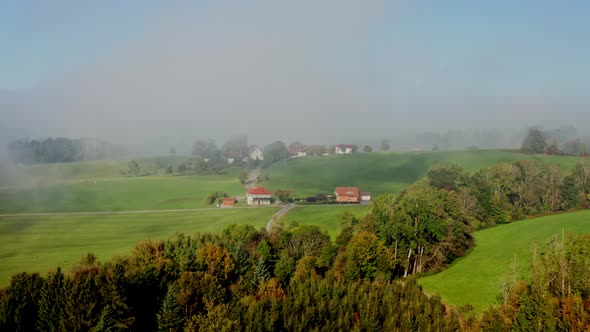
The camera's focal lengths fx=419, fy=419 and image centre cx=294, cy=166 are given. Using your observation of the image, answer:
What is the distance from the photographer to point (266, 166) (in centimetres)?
18650

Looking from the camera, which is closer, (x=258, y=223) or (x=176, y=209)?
(x=258, y=223)

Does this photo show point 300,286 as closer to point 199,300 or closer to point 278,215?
point 199,300

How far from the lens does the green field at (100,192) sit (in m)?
105

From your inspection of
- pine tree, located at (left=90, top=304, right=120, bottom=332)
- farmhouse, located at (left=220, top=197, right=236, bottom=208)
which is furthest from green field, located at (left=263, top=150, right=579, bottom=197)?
pine tree, located at (left=90, top=304, right=120, bottom=332)

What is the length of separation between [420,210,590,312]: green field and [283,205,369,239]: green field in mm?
26355

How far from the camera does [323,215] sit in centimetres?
9844

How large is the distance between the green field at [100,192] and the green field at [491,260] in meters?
79.5

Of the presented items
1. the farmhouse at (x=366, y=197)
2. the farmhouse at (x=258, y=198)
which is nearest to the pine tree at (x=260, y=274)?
the farmhouse at (x=258, y=198)

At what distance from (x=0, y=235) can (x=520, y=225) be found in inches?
3740

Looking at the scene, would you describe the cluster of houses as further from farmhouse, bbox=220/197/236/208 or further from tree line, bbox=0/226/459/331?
tree line, bbox=0/226/459/331

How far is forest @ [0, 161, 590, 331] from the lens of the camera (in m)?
34.8

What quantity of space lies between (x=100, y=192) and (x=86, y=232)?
1840 inches

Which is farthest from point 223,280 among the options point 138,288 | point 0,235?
point 0,235

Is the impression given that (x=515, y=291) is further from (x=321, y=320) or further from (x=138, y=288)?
(x=138, y=288)
